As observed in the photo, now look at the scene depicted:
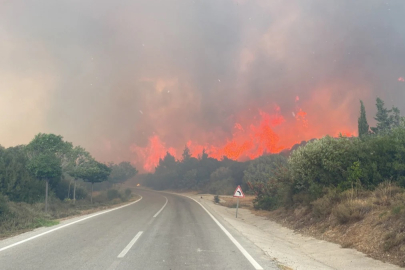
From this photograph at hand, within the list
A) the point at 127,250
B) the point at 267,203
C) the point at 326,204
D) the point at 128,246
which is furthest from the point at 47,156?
the point at 326,204

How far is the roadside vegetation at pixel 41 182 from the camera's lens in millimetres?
14437

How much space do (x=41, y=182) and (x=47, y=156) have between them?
2.65 metres

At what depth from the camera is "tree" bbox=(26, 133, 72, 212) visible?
2464cm

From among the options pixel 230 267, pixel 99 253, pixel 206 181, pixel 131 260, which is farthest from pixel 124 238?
pixel 206 181

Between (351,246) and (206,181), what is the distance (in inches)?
3058

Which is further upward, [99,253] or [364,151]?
[364,151]

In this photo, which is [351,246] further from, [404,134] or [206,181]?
[206,181]

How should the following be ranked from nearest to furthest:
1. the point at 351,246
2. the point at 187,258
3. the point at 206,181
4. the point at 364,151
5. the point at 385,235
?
the point at 187,258, the point at 385,235, the point at 351,246, the point at 364,151, the point at 206,181

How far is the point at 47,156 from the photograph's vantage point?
25.4 m

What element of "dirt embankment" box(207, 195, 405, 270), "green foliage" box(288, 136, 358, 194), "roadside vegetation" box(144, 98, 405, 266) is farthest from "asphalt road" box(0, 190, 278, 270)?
"green foliage" box(288, 136, 358, 194)

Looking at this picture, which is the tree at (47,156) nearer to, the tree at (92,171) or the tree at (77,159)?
the tree at (77,159)

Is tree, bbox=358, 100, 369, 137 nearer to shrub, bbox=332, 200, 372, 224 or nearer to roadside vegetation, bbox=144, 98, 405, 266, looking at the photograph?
roadside vegetation, bbox=144, 98, 405, 266

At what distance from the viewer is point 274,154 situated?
2623 inches

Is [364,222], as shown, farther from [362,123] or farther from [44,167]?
[362,123]
